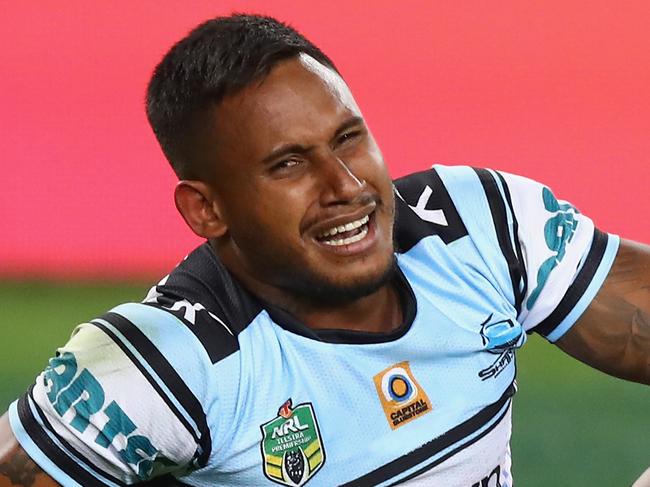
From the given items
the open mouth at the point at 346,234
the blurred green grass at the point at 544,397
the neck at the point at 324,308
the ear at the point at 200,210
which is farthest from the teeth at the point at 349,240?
the blurred green grass at the point at 544,397

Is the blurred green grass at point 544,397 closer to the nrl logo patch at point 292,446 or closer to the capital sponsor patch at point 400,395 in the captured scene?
the capital sponsor patch at point 400,395

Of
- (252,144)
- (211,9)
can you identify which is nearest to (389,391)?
(252,144)

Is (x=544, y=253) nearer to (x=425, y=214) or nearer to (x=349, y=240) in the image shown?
(x=425, y=214)

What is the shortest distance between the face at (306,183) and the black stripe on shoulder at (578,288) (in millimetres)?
391

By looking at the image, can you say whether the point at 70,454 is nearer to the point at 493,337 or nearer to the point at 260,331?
the point at 260,331

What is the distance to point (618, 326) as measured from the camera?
2.72 m

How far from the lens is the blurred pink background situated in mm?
6391

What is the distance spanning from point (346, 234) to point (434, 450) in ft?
1.48

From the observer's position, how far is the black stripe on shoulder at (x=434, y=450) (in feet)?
8.20

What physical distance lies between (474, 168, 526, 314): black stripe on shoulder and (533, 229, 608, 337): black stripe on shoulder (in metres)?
0.07

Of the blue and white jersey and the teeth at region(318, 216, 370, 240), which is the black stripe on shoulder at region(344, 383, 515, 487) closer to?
the blue and white jersey

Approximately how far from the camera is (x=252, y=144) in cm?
247

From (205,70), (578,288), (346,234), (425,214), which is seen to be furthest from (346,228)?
(578,288)

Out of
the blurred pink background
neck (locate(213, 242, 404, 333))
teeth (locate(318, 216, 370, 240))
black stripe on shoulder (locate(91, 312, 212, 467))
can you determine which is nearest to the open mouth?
teeth (locate(318, 216, 370, 240))
